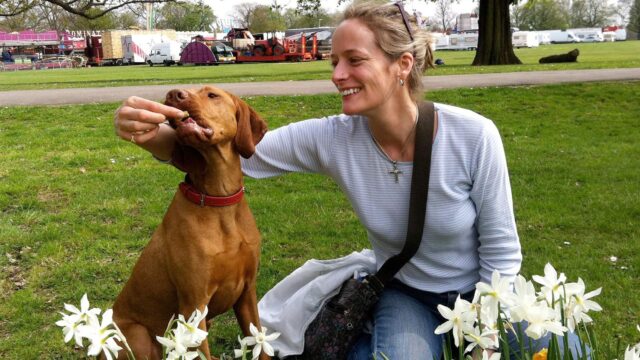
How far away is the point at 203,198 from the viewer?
3.03 meters

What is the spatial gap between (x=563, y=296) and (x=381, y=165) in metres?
1.68

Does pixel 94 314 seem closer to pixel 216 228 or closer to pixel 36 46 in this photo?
pixel 216 228

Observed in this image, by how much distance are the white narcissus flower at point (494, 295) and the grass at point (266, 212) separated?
4.06ft

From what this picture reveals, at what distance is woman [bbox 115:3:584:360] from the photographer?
3.03m

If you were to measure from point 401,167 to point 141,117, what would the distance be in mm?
1285

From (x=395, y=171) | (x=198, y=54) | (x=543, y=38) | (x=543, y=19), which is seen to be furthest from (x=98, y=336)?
(x=543, y=19)

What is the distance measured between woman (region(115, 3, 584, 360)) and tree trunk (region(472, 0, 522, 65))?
21537 mm

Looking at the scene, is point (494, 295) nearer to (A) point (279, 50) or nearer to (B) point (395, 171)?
(B) point (395, 171)

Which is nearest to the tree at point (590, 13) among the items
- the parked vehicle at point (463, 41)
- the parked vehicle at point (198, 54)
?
the parked vehicle at point (463, 41)

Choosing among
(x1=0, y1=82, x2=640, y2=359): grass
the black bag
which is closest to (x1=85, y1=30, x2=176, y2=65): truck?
(x1=0, y1=82, x2=640, y2=359): grass

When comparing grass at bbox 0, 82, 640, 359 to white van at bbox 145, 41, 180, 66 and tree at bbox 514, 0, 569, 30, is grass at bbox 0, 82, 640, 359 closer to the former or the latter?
white van at bbox 145, 41, 180, 66

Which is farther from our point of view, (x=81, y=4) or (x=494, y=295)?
(x=81, y=4)

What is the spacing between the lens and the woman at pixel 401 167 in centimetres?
303

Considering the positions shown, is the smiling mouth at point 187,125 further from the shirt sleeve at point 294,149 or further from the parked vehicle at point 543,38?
the parked vehicle at point 543,38
